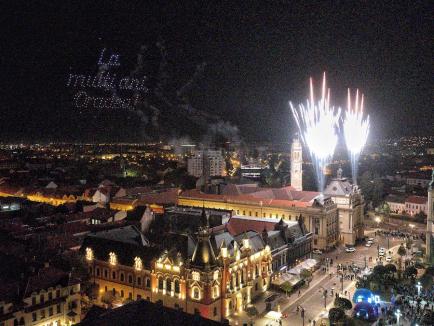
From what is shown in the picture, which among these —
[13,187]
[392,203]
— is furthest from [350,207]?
[13,187]

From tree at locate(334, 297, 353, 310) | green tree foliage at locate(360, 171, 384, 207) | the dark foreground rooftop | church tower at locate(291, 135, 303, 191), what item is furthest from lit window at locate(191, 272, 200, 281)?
green tree foliage at locate(360, 171, 384, 207)

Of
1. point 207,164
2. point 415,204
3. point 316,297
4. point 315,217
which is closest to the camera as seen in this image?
point 316,297

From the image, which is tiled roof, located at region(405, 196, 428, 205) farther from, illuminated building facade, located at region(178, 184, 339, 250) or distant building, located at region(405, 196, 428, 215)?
illuminated building facade, located at region(178, 184, 339, 250)

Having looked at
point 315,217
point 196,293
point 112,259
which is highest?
point 315,217

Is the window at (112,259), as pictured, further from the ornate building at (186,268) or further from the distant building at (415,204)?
the distant building at (415,204)

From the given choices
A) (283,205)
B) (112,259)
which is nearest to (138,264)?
(112,259)

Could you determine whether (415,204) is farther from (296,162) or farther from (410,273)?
(410,273)
